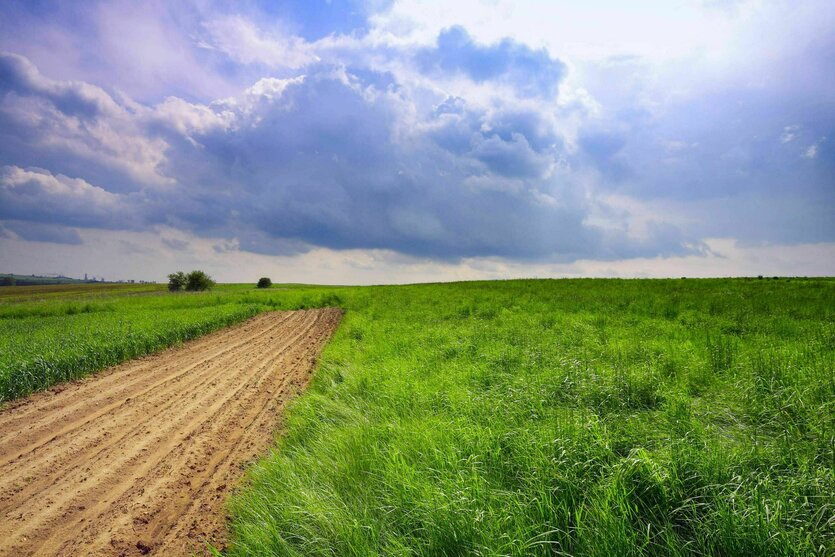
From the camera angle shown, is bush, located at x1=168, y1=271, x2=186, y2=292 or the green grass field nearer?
the green grass field

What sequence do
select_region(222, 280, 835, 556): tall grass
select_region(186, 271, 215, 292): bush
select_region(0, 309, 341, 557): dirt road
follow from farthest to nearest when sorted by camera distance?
select_region(186, 271, 215, 292): bush < select_region(0, 309, 341, 557): dirt road < select_region(222, 280, 835, 556): tall grass

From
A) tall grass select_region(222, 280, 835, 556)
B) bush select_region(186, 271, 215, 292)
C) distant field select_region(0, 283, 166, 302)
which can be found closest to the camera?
tall grass select_region(222, 280, 835, 556)

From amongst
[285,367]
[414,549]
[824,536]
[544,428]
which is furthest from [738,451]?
[285,367]

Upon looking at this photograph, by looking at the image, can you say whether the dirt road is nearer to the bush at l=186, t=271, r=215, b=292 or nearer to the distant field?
the distant field

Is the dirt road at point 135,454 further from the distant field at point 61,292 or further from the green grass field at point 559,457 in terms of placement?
the distant field at point 61,292

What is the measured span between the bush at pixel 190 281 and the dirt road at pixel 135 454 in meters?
88.4

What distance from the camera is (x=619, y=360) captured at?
7387mm

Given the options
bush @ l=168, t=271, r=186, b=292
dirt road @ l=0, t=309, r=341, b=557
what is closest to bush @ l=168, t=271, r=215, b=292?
bush @ l=168, t=271, r=186, b=292

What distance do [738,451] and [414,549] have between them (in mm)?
3138

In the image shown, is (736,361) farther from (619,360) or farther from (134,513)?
(134,513)

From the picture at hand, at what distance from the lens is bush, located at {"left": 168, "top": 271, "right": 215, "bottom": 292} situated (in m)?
89.0

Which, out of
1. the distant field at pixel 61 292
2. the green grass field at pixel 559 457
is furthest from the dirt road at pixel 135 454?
the distant field at pixel 61 292

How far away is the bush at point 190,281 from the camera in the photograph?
89000 millimetres

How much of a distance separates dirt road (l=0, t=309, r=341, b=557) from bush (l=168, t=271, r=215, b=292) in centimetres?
→ 8841
